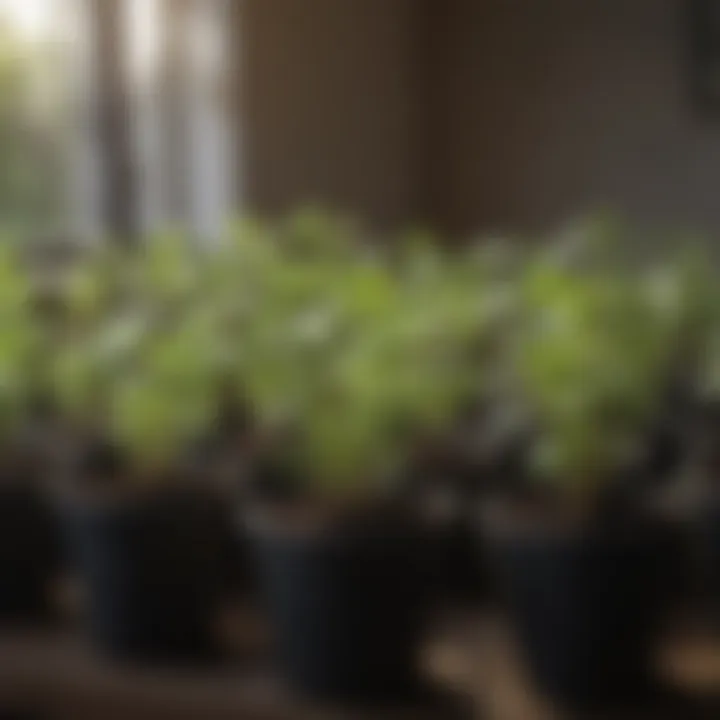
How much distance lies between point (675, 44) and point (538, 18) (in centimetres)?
19

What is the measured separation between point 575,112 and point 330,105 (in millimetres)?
323

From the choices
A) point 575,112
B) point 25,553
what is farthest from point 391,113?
point 25,553

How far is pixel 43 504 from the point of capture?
963mm

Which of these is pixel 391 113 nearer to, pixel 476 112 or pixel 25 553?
pixel 476 112

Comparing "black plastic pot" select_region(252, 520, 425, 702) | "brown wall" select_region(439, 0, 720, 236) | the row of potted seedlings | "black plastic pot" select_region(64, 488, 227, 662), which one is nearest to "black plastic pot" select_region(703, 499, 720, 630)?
the row of potted seedlings

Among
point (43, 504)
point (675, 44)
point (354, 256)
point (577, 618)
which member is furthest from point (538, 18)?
point (577, 618)

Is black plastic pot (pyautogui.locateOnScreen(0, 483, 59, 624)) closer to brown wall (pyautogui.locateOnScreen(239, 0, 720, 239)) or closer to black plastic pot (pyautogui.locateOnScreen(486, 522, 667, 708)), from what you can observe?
black plastic pot (pyautogui.locateOnScreen(486, 522, 667, 708))

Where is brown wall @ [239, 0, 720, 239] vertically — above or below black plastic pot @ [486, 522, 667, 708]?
above

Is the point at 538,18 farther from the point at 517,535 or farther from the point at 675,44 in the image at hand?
the point at 517,535

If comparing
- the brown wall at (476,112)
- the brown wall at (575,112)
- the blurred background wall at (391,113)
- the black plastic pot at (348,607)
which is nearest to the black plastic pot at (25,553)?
the black plastic pot at (348,607)

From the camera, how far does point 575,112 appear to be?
83.7 inches

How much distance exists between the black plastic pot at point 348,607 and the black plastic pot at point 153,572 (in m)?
0.08

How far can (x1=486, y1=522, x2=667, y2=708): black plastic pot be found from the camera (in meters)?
0.77

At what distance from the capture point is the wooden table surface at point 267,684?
2.57 ft
